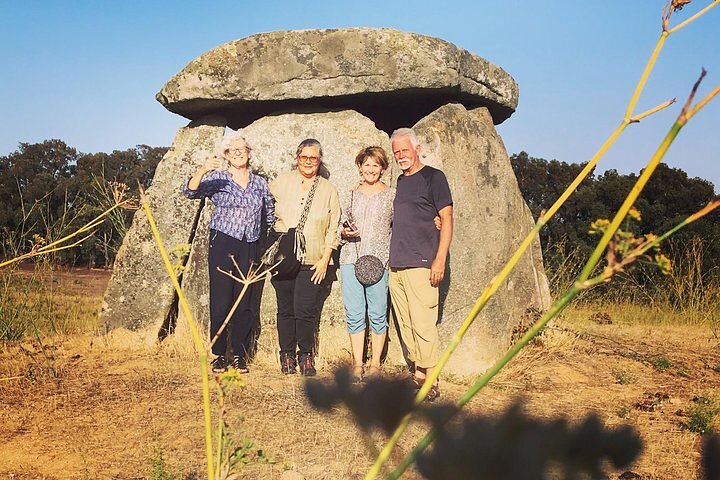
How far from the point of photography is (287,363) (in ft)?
18.3

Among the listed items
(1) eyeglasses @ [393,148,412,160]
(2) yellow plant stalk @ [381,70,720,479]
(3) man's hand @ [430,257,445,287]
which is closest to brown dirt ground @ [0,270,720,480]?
(3) man's hand @ [430,257,445,287]

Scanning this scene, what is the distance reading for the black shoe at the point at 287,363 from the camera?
557cm

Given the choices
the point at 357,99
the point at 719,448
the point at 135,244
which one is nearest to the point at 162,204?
the point at 135,244

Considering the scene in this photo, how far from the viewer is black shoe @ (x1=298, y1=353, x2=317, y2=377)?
553cm

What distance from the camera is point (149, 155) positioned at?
74.6ft

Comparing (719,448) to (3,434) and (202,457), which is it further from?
(3,434)

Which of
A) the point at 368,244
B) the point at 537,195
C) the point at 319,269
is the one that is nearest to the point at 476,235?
the point at 368,244

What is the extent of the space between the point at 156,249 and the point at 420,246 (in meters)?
2.91

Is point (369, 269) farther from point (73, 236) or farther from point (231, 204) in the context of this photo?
point (73, 236)

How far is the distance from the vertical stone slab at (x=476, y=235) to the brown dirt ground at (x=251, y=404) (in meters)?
0.35

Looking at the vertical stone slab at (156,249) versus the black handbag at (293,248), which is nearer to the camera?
the black handbag at (293,248)

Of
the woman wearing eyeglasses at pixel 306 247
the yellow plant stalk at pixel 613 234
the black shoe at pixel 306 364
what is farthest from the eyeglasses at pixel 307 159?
the yellow plant stalk at pixel 613 234

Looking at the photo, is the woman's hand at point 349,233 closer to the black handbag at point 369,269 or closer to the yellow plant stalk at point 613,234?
the black handbag at point 369,269

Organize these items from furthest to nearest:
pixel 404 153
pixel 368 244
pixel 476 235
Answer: pixel 476 235
pixel 368 244
pixel 404 153
